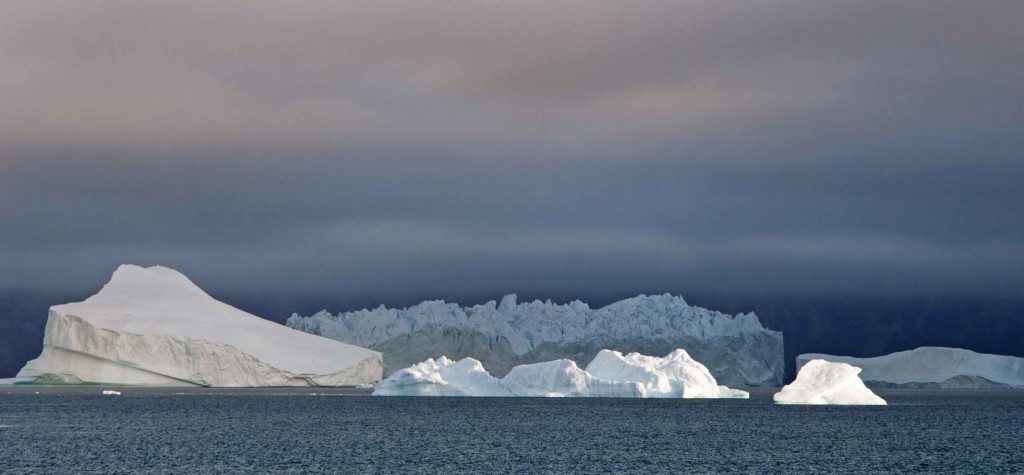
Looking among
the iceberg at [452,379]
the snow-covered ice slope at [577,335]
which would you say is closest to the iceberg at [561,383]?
the iceberg at [452,379]

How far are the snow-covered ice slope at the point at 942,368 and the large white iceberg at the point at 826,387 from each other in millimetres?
64066

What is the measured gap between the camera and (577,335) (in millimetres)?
134125

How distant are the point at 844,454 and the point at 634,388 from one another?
113 ft

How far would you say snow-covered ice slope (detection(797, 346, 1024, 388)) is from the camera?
132625 mm

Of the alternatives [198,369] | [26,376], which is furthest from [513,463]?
[26,376]

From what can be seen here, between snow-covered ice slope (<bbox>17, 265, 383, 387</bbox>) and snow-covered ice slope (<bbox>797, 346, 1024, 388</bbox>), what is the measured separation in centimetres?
5917

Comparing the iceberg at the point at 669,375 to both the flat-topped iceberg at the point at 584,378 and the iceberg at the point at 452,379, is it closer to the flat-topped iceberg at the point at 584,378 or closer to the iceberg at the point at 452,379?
the flat-topped iceberg at the point at 584,378

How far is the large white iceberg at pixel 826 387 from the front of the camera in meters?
69.0

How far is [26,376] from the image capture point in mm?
105938

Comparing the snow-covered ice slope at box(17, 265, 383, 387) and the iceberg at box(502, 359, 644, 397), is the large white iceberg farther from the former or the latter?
the snow-covered ice slope at box(17, 265, 383, 387)

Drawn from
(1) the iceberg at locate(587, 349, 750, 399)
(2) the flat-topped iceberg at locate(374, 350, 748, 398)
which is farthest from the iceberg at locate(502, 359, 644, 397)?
(1) the iceberg at locate(587, 349, 750, 399)

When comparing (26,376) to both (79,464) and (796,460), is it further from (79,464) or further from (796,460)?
(796,460)

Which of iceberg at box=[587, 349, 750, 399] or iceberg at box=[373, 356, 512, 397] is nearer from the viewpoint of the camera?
iceberg at box=[587, 349, 750, 399]

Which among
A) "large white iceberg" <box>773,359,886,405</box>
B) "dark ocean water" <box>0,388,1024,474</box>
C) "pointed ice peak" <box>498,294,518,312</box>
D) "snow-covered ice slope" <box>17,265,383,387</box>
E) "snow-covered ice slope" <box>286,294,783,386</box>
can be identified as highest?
"pointed ice peak" <box>498,294,518,312</box>
